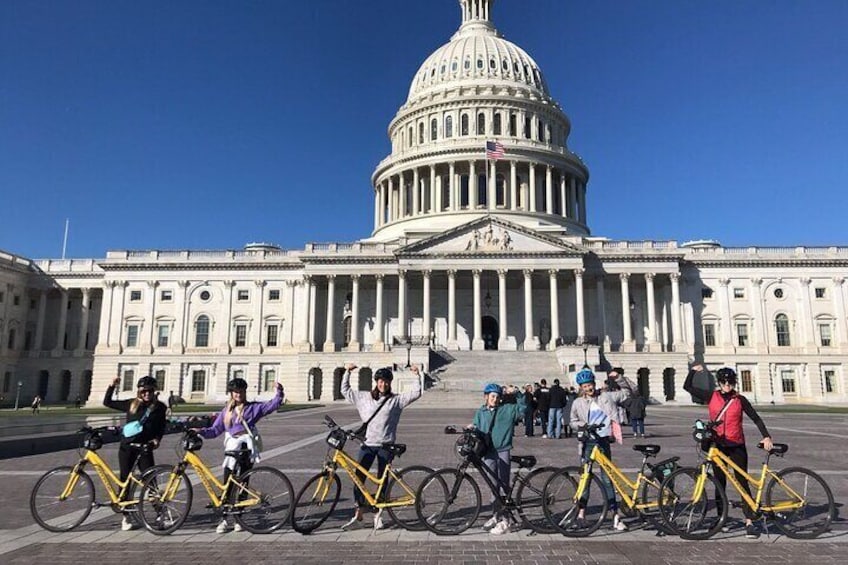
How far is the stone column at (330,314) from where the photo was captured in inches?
2515

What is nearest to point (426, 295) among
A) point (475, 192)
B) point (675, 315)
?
point (475, 192)

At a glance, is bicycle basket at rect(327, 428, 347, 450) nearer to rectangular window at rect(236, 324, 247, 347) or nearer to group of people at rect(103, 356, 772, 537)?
group of people at rect(103, 356, 772, 537)

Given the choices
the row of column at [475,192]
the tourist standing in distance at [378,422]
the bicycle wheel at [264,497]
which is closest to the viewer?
the bicycle wheel at [264,497]

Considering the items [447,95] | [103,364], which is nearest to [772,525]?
[103,364]

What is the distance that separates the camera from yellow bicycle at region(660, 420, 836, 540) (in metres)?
8.66

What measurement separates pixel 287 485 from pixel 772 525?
7.10 m

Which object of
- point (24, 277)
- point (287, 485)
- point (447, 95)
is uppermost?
point (447, 95)

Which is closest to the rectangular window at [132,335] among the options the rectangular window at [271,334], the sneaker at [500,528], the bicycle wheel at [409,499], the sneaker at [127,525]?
the rectangular window at [271,334]

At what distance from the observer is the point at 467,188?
80688 millimetres

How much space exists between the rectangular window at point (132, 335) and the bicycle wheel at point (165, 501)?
65516 millimetres

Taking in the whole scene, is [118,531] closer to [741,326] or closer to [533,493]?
[533,493]

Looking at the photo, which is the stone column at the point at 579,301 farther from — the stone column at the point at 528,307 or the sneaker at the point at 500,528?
the sneaker at the point at 500,528

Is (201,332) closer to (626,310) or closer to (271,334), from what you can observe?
(271,334)

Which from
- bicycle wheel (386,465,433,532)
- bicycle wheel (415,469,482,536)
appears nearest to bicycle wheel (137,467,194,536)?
bicycle wheel (386,465,433,532)
